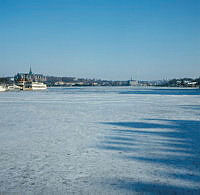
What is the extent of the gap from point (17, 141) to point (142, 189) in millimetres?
3430

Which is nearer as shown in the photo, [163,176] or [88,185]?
[88,185]

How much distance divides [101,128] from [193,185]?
415 cm

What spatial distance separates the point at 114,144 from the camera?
502cm

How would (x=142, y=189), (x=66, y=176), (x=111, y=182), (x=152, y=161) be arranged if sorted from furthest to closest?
(x=152, y=161) → (x=66, y=176) → (x=111, y=182) → (x=142, y=189)

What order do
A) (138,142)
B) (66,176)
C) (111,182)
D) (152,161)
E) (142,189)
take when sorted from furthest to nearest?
1. (138,142)
2. (152,161)
3. (66,176)
4. (111,182)
5. (142,189)

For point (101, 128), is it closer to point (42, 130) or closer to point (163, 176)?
point (42, 130)

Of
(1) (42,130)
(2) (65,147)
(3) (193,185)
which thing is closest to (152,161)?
(3) (193,185)

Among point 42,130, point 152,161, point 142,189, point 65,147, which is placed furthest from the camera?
point 42,130

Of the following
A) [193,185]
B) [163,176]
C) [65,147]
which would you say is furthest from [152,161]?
[65,147]

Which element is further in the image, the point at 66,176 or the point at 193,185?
the point at 66,176

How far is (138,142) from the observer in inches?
202

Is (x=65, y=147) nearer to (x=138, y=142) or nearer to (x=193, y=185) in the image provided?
(x=138, y=142)

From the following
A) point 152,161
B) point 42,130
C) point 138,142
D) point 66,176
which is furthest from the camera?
point 42,130

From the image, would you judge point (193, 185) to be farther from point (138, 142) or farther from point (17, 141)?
point (17, 141)
